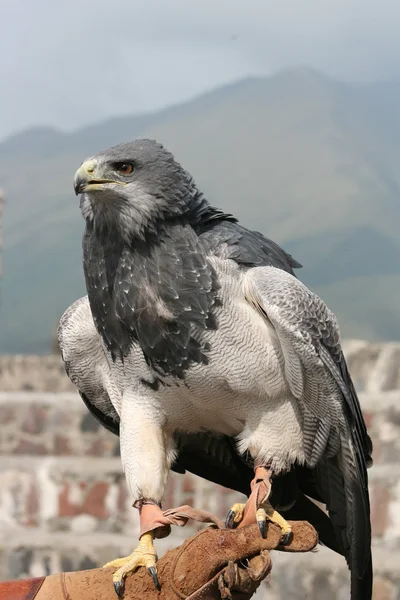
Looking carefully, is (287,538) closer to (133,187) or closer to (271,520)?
(271,520)

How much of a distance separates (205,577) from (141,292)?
1.18 metres

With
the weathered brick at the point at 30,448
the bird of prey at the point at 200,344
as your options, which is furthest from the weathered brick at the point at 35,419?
the bird of prey at the point at 200,344

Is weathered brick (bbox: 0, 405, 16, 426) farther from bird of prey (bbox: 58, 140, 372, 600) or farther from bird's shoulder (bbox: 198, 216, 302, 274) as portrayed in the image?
bird's shoulder (bbox: 198, 216, 302, 274)

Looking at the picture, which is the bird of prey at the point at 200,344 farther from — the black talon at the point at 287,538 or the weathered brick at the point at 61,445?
the weathered brick at the point at 61,445

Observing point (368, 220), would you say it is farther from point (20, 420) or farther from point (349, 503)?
point (349, 503)

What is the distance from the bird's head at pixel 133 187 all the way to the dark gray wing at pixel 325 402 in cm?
46

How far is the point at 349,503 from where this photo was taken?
4.55m

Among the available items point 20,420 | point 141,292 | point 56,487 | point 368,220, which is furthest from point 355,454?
point 368,220

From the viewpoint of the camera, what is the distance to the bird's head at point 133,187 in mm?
4117

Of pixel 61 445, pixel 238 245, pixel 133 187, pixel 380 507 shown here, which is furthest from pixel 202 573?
pixel 61 445

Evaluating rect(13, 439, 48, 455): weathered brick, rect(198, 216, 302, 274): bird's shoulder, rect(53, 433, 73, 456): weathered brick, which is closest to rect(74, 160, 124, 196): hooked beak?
rect(198, 216, 302, 274): bird's shoulder

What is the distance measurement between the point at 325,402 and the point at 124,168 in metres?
1.29

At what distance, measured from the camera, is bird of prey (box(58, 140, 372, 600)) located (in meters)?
4.16

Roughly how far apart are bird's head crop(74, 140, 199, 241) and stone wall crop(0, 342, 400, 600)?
16.4ft
